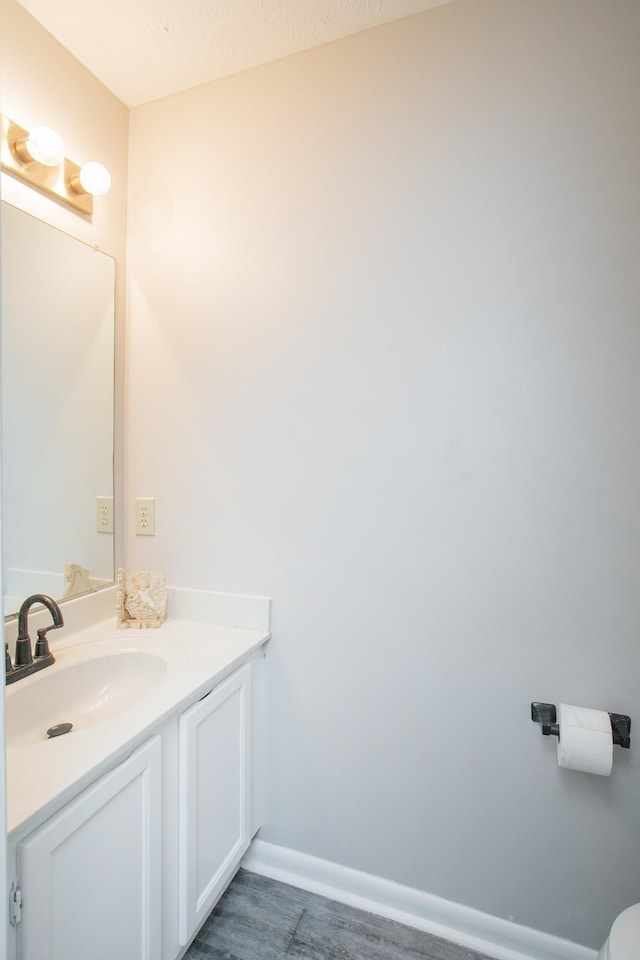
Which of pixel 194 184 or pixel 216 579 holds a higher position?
pixel 194 184

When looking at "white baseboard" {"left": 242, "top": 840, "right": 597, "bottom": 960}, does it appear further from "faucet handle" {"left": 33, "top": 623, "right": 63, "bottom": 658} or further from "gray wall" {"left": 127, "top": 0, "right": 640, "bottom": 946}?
"faucet handle" {"left": 33, "top": 623, "right": 63, "bottom": 658}

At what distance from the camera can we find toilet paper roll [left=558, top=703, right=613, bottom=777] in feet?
3.52

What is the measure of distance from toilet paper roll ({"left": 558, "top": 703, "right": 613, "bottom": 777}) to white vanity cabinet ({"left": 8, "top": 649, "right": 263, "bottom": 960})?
2.86 feet

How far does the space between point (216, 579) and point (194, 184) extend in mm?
1340

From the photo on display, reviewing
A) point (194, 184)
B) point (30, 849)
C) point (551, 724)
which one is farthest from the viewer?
point (194, 184)

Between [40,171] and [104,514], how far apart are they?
41.2 inches

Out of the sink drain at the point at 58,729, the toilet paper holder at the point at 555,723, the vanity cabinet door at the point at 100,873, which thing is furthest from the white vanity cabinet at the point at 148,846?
the toilet paper holder at the point at 555,723

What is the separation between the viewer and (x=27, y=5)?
1.24 m

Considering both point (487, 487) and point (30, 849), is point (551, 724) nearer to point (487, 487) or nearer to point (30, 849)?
point (487, 487)

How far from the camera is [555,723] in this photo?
1174 mm

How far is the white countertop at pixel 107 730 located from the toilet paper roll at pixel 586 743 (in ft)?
2.84

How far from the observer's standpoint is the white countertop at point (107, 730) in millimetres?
791

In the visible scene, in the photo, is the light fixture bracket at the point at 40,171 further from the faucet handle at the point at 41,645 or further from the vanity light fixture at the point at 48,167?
the faucet handle at the point at 41,645

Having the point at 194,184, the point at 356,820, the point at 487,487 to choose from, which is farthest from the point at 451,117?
the point at 356,820
